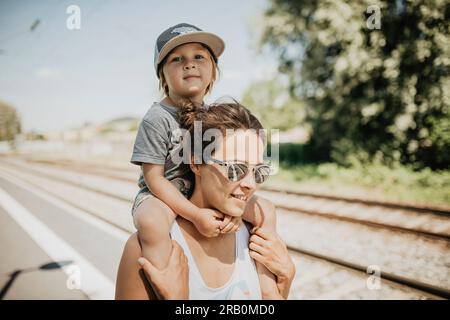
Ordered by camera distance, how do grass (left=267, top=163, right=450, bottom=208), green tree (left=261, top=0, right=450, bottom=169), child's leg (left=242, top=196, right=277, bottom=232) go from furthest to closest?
1. green tree (left=261, top=0, right=450, bottom=169)
2. grass (left=267, top=163, right=450, bottom=208)
3. child's leg (left=242, top=196, right=277, bottom=232)

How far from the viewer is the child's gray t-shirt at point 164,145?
1751mm

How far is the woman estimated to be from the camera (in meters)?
1.50

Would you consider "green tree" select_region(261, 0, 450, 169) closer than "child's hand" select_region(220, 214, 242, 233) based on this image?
No

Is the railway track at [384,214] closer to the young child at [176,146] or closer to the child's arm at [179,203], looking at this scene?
the young child at [176,146]

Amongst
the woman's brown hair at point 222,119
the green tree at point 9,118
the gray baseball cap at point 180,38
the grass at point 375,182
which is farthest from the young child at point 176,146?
the grass at point 375,182

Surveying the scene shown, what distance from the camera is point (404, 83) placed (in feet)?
35.5

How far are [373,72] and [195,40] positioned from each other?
11.5 meters

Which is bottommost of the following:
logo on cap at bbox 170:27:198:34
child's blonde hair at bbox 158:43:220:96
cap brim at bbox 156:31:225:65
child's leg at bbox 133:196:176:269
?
child's leg at bbox 133:196:176:269

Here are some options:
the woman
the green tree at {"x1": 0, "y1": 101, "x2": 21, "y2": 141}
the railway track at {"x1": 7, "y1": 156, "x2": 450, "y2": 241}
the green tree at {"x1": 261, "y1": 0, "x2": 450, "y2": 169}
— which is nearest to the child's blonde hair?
the woman

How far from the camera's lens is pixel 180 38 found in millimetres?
1718

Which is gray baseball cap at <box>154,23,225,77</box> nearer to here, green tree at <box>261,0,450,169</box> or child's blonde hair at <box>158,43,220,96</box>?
child's blonde hair at <box>158,43,220,96</box>

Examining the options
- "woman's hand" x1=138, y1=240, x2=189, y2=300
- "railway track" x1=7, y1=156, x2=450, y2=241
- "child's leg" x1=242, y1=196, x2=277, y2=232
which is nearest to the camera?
"woman's hand" x1=138, y1=240, x2=189, y2=300

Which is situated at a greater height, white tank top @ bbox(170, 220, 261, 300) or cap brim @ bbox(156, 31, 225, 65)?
cap brim @ bbox(156, 31, 225, 65)

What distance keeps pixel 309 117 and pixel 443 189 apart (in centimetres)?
653
